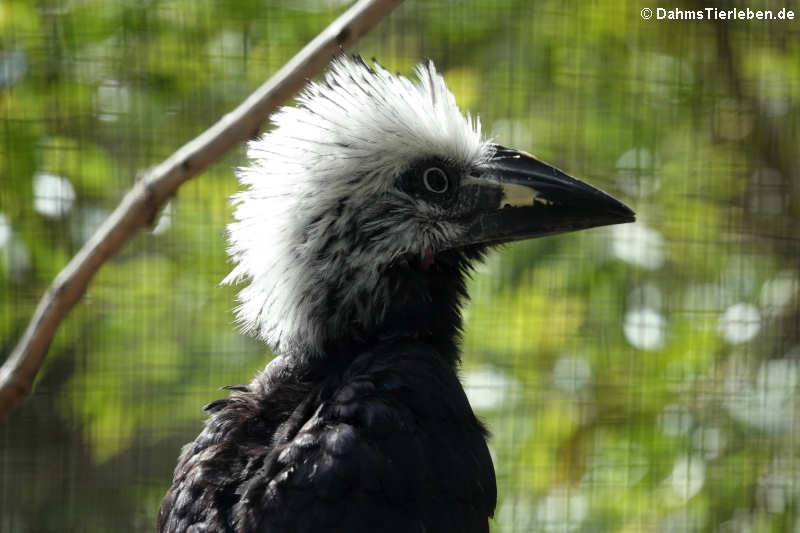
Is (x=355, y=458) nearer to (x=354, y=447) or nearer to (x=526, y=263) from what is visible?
(x=354, y=447)

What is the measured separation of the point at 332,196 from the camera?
2.21m

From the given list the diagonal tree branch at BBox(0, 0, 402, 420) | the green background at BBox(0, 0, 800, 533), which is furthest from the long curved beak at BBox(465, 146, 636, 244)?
the green background at BBox(0, 0, 800, 533)

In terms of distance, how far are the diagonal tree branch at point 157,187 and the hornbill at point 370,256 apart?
2.1 inches

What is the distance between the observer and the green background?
4125 mm

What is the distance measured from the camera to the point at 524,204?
2225 mm

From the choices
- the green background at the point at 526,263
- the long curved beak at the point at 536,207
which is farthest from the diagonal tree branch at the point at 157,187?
the green background at the point at 526,263

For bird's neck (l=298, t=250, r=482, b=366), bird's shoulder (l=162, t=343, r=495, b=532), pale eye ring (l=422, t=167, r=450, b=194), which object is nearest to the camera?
bird's shoulder (l=162, t=343, r=495, b=532)

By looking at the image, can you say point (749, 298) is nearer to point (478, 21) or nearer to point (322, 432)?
point (478, 21)

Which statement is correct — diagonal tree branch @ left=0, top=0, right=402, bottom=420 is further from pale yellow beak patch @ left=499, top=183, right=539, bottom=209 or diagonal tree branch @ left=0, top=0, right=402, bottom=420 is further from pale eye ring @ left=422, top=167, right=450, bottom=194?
pale yellow beak patch @ left=499, top=183, right=539, bottom=209

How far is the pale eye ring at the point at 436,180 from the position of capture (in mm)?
2270

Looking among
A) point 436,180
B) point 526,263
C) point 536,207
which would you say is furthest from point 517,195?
point 526,263

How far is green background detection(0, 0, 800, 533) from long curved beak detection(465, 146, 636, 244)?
200 cm

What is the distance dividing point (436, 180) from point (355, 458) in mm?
749

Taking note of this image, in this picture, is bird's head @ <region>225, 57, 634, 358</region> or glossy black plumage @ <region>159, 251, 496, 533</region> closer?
glossy black plumage @ <region>159, 251, 496, 533</region>
